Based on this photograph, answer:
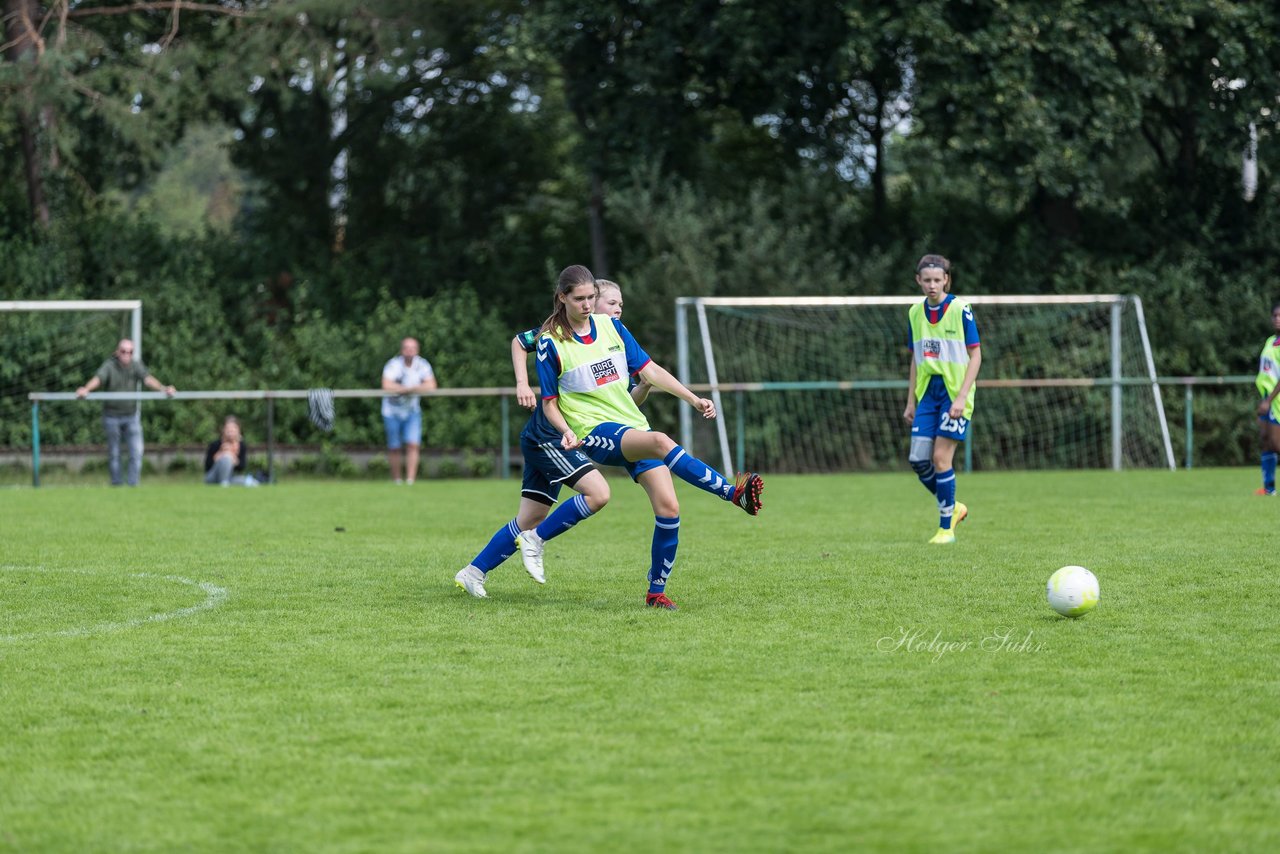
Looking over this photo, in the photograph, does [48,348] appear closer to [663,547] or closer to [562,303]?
[562,303]

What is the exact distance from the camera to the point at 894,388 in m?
22.3

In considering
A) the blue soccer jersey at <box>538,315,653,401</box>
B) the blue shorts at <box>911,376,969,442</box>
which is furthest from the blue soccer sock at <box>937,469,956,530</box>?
the blue soccer jersey at <box>538,315,653,401</box>

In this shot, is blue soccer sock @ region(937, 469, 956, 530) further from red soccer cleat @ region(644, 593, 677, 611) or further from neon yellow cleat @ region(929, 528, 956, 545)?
red soccer cleat @ region(644, 593, 677, 611)

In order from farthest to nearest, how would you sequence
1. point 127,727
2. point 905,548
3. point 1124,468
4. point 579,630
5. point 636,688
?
point 1124,468
point 905,548
point 579,630
point 636,688
point 127,727

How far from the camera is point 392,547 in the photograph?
10.8 metres

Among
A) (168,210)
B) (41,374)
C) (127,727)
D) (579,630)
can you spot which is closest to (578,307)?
(579,630)

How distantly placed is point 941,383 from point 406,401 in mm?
10369

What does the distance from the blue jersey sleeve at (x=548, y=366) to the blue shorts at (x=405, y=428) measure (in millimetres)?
12674

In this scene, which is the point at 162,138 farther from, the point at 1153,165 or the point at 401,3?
the point at 1153,165

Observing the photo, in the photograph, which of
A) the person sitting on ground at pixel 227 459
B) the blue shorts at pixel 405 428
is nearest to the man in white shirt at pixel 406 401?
the blue shorts at pixel 405 428

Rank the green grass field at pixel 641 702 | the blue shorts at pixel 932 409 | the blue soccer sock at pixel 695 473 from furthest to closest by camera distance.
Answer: the blue shorts at pixel 932 409
the blue soccer sock at pixel 695 473
the green grass field at pixel 641 702

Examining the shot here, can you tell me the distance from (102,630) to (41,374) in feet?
56.4

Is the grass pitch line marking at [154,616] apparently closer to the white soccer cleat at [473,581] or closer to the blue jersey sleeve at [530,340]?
the white soccer cleat at [473,581]

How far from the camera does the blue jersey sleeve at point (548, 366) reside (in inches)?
298
